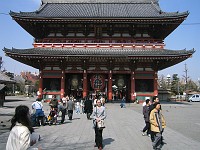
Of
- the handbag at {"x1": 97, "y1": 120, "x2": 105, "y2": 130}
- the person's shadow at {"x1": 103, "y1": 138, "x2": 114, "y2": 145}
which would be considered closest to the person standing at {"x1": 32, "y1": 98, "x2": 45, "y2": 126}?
the person's shadow at {"x1": 103, "y1": 138, "x2": 114, "y2": 145}

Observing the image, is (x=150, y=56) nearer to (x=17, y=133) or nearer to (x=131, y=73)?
(x=131, y=73)

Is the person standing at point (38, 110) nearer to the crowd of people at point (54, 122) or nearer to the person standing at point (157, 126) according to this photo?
the crowd of people at point (54, 122)

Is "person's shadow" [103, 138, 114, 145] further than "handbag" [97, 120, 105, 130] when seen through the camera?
Yes

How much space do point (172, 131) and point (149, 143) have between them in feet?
11.2

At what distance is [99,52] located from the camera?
2884cm

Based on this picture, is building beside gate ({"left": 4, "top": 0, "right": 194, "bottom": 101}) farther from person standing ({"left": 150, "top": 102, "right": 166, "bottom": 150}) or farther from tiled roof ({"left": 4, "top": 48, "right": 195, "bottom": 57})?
person standing ({"left": 150, "top": 102, "right": 166, "bottom": 150})

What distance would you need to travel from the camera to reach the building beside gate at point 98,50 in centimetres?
2875

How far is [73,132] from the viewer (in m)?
12.0

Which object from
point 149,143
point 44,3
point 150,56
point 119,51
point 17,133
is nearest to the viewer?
point 17,133

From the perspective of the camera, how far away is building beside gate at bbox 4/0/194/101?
28750 millimetres

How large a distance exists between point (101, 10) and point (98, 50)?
8185 millimetres

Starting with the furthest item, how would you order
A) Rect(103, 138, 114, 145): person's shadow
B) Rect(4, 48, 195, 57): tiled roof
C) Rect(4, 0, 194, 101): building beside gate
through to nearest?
1. Rect(4, 0, 194, 101): building beside gate
2. Rect(4, 48, 195, 57): tiled roof
3. Rect(103, 138, 114, 145): person's shadow

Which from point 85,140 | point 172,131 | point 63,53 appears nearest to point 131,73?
point 63,53

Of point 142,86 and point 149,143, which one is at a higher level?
point 142,86
